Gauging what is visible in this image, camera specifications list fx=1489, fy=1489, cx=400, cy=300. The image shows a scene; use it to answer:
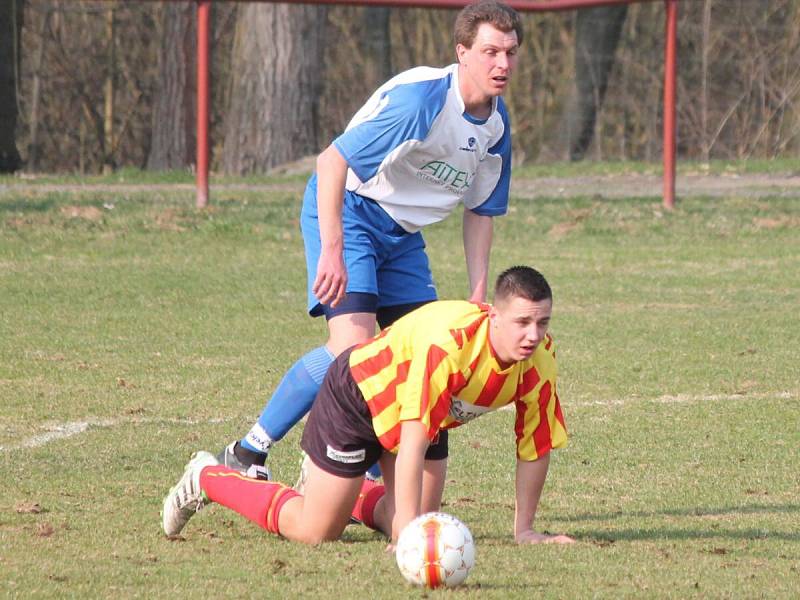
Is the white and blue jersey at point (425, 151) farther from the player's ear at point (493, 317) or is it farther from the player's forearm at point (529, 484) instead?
the player's forearm at point (529, 484)

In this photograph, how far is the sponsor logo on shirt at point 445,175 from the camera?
5449mm

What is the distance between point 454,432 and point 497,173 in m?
1.61

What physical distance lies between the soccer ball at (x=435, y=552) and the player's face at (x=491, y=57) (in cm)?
163

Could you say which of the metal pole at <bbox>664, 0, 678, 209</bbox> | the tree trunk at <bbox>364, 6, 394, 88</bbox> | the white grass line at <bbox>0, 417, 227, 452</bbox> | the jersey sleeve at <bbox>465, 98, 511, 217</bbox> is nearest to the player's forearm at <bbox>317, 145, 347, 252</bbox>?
the jersey sleeve at <bbox>465, 98, 511, 217</bbox>

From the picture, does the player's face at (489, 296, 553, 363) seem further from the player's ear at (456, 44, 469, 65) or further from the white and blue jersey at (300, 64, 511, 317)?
the player's ear at (456, 44, 469, 65)

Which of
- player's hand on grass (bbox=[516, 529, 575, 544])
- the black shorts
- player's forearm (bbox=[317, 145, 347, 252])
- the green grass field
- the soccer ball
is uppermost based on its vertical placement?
player's forearm (bbox=[317, 145, 347, 252])

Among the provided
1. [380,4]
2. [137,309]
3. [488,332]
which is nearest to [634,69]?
[380,4]

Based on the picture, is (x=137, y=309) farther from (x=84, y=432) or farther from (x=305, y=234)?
(x=305, y=234)

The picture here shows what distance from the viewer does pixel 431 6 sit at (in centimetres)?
1314

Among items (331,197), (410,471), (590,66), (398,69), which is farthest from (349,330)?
(398,69)

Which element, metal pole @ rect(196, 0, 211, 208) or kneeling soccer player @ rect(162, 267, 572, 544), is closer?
kneeling soccer player @ rect(162, 267, 572, 544)

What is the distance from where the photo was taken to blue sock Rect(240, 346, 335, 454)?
212 inches

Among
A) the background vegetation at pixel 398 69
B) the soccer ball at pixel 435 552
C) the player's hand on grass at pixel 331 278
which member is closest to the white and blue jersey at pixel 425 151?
the player's hand on grass at pixel 331 278

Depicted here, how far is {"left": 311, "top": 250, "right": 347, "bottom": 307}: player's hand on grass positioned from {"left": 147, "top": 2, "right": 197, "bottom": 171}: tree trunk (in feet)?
46.8
